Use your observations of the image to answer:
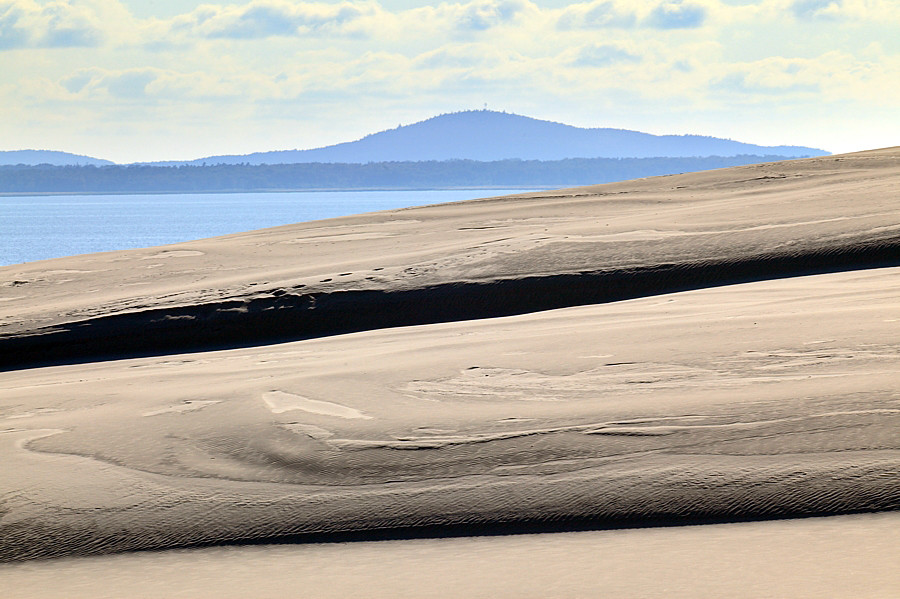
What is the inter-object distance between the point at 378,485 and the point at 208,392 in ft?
3.06

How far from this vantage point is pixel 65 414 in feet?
8.38

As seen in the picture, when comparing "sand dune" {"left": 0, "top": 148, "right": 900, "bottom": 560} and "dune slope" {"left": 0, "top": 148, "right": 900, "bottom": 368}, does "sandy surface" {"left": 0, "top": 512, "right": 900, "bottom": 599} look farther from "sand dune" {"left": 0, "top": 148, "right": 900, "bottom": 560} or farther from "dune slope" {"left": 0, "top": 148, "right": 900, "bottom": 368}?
"dune slope" {"left": 0, "top": 148, "right": 900, "bottom": 368}

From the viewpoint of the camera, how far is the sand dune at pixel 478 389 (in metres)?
1.82

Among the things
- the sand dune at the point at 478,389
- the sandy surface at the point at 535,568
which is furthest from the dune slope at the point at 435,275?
the sandy surface at the point at 535,568

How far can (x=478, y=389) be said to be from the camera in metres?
2.38

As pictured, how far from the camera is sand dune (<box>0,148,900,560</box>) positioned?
1.82 metres

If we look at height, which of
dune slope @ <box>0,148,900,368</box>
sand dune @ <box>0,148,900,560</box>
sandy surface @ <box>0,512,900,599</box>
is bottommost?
sandy surface @ <box>0,512,900,599</box>

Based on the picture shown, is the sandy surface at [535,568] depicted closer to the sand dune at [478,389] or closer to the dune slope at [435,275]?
the sand dune at [478,389]

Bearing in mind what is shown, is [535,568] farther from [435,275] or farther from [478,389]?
[435,275]

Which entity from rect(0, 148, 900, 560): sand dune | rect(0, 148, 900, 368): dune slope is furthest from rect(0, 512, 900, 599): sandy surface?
rect(0, 148, 900, 368): dune slope

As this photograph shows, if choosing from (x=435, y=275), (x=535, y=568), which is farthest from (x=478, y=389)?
(x=435, y=275)

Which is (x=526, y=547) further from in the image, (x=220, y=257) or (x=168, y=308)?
(x=220, y=257)

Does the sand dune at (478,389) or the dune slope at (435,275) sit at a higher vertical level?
the dune slope at (435,275)

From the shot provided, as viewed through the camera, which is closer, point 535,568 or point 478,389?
point 535,568
